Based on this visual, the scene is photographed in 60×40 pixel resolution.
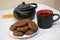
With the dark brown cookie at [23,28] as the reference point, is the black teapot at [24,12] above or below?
above

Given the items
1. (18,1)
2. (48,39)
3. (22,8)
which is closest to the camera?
(48,39)

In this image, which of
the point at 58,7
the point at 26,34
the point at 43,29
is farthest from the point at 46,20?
the point at 58,7

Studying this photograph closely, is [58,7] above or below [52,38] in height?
below

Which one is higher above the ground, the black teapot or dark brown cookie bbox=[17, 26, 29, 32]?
the black teapot

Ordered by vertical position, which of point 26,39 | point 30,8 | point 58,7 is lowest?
point 58,7

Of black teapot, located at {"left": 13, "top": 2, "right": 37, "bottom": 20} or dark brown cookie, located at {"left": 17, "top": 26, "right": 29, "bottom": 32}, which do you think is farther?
black teapot, located at {"left": 13, "top": 2, "right": 37, "bottom": 20}

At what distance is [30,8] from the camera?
39.9 inches

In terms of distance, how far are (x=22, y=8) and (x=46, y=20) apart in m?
0.23

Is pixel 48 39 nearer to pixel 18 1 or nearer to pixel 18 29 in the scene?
pixel 18 29

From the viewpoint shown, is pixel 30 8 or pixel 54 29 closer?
pixel 54 29

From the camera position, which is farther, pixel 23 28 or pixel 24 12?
pixel 24 12

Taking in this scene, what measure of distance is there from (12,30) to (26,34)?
0.10 metres

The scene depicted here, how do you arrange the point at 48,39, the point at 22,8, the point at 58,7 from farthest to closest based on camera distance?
the point at 58,7, the point at 22,8, the point at 48,39

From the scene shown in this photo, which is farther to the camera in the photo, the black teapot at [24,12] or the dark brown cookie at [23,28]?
the black teapot at [24,12]
